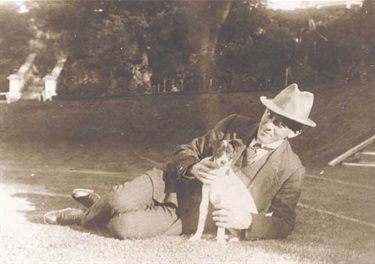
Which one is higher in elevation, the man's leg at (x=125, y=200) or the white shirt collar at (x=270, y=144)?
the white shirt collar at (x=270, y=144)

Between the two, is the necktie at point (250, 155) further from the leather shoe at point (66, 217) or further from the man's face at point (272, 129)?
the leather shoe at point (66, 217)

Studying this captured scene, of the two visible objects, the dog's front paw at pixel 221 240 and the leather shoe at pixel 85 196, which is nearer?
the dog's front paw at pixel 221 240

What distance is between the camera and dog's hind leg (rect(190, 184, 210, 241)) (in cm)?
238

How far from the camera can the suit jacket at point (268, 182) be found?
2.38 meters

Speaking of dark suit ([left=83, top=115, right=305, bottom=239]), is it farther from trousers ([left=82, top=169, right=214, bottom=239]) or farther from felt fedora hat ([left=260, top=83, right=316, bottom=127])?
felt fedora hat ([left=260, top=83, right=316, bottom=127])

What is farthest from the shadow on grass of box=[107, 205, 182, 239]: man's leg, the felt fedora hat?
the felt fedora hat

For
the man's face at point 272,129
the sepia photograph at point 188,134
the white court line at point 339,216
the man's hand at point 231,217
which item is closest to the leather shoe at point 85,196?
the sepia photograph at point 188,134

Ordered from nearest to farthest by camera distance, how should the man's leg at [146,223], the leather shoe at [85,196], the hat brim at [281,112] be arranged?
the hat brim at [281,112]
the man's leg at [146,223]
the leather shoe at [85,196]

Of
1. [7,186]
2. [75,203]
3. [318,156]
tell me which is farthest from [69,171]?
[318,156]

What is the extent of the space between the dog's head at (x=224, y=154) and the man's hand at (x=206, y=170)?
1.0 inches

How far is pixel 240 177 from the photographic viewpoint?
2.39m

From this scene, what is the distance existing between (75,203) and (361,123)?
4.98ft

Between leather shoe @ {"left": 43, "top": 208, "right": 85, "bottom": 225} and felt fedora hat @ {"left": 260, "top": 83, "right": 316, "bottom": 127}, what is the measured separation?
108cm

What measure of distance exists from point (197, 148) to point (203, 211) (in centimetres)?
30
